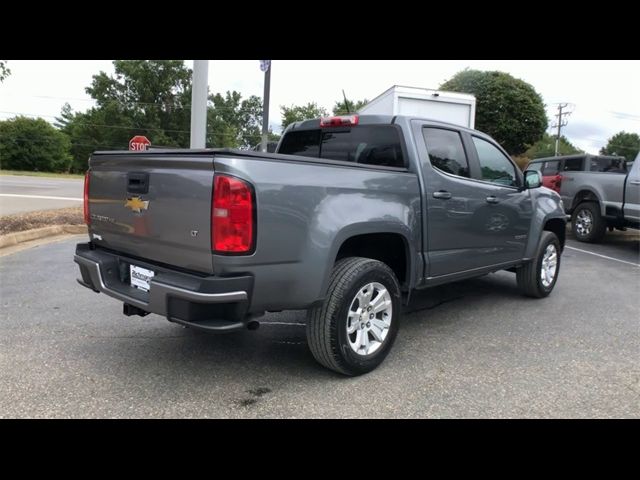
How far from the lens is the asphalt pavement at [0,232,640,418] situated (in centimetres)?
296

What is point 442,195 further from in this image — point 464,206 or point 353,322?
point 353,322

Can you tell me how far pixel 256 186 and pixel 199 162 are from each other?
352mm

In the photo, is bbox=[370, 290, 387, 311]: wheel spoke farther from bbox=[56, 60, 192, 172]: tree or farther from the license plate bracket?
bbox=[56, 60, 192, 172]: tree

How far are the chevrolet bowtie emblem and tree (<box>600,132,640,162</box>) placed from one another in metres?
89.8

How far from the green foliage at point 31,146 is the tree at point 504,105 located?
41.3 m

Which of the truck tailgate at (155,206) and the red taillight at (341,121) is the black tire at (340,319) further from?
the red taillight at (341,121)

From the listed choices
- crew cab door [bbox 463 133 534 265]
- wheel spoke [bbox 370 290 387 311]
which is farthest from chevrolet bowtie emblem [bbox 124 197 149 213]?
crew cab door [bbox 463 133 534 265]

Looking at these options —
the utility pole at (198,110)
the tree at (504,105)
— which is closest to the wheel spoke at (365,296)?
the utility pole at (198,110)

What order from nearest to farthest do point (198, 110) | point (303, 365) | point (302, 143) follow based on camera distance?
1. point (303, 365)
2. point (302, 143)
3. point (198, 110)

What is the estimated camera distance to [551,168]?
1230 cm

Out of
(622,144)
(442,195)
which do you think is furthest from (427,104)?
(622,144)

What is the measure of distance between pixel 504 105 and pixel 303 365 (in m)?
19.0

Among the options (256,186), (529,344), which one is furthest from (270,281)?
(529,344)
